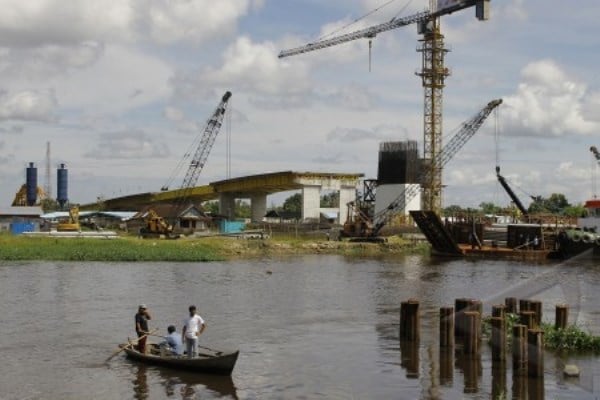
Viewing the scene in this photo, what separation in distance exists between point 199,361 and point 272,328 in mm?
10224

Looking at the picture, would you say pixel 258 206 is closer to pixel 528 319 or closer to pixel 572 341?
pixel 572 341

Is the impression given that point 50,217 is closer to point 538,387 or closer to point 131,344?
point 131,344

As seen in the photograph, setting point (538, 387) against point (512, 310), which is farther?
point (512, 310)

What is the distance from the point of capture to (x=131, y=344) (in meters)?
28.1

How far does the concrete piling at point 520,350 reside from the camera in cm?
2508

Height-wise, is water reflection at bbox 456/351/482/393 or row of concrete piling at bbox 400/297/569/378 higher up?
row of concrete piling at bbox 400/297/569/378

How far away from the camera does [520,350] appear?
25.3 meters

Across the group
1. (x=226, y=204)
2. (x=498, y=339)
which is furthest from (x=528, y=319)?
(x=226, y=204)

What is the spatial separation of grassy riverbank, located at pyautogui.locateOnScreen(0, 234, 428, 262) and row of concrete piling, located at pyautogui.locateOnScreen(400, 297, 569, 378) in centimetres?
4494

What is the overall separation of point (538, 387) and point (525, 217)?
8366 centimetres

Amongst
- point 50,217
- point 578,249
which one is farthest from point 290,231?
point 50,217

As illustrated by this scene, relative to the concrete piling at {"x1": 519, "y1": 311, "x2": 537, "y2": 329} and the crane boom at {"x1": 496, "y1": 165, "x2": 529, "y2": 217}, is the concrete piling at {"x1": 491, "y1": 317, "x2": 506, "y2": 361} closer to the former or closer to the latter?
the concrete piling at {"x1": 519, "y1": 311, "x2": 537, "y2": 329}

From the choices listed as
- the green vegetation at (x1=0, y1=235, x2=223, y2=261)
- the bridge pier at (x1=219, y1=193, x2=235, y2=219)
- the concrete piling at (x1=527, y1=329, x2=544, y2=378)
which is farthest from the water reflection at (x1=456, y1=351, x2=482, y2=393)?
the bridge pier at (x1=219, y1=193, x2=235, y2=219)

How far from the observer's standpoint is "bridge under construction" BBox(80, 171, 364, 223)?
399 ft
